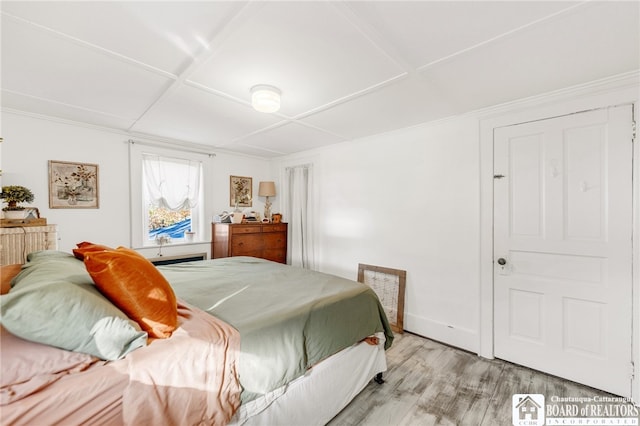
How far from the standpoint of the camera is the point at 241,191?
14.6 feet

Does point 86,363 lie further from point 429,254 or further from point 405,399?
point 429,254

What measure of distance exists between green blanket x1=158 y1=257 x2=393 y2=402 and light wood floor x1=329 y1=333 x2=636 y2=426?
42 cm

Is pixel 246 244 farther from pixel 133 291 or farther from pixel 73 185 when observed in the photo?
pixel 133 291

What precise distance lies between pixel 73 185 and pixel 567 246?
480cm

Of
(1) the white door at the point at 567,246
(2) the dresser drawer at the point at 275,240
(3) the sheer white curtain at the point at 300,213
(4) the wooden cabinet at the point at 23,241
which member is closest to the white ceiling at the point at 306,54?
(1) the white door at the point at 567,246

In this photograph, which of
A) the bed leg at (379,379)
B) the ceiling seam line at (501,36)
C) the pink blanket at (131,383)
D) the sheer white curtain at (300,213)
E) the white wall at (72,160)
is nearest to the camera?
the pink blanket at (131,383)

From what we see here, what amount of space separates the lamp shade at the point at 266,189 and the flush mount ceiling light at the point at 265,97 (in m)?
2.52

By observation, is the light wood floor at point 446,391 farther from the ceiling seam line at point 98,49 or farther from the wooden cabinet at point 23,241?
the wooden cabinet at point 23,241

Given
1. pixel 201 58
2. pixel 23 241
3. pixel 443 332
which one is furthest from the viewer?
pixel 443 332

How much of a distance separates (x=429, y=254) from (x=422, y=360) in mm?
1057

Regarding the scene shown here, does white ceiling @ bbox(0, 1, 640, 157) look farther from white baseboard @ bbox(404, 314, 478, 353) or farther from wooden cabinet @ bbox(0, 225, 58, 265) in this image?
white baseboard @ bbox(404, 314, 478, 353)

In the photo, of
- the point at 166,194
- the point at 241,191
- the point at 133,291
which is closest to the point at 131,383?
the point at 133,291

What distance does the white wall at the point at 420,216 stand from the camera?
8.76 feet

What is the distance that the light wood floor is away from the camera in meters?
1.77
